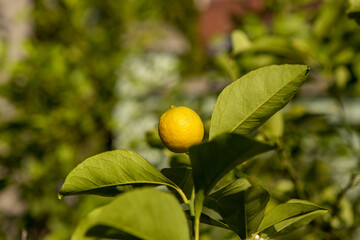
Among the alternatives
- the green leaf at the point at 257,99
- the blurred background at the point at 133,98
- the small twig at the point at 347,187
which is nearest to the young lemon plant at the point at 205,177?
the green leaf at the point at 257,99

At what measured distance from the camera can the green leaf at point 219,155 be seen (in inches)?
12.2

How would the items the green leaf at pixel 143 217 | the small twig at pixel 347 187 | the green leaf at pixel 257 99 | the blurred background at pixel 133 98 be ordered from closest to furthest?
the green leaf at pixel 143 217
the green leaf at pixel 257 99
the small twig at pixel 347 187
the blurred background at pixel 133 98

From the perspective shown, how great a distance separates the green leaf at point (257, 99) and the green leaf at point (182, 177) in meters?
0.07

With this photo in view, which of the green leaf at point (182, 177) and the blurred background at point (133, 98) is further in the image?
the blurred background at point (133, 98)

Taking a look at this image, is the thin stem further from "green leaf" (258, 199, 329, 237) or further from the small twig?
"green leaf" (258, 199, 329, 237)

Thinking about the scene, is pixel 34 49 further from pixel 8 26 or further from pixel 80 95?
pixel 8 26

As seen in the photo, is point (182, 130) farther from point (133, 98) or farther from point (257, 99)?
point (133, 98)

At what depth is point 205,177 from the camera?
0.36 meters

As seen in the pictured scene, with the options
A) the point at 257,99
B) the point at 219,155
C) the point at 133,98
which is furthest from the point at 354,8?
the point at 133,98

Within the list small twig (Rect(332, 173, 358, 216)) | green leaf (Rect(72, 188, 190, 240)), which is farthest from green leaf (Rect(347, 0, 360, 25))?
green leaf (Rect(72, 188, 190, 240))

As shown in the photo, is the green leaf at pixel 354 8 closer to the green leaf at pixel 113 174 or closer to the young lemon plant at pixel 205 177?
the young lemon plant at pixel 205 177

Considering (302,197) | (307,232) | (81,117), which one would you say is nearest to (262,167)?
(307,232)

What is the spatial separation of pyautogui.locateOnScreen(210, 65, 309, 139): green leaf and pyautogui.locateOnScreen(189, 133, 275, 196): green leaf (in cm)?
6

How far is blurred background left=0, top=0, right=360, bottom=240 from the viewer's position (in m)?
0.94
